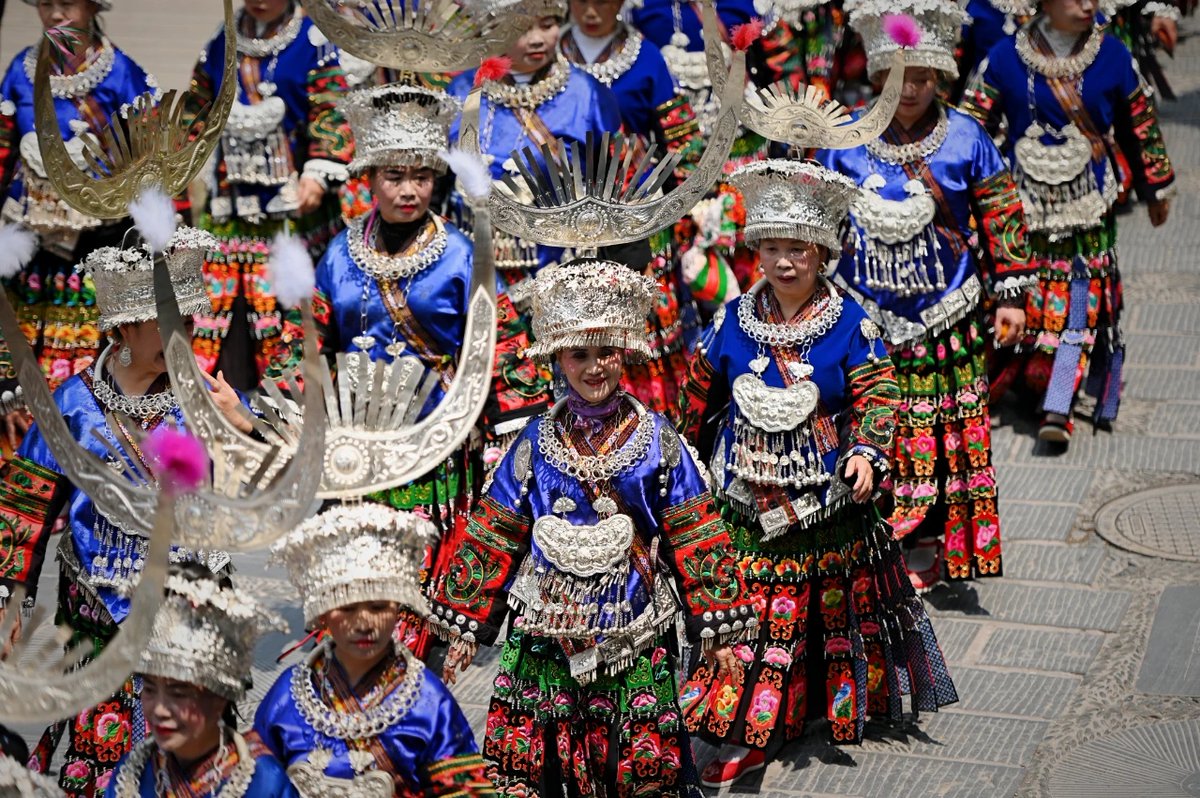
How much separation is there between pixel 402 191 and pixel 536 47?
1369 mm

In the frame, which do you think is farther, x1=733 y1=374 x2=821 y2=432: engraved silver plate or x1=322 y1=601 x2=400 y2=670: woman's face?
x1=733 y1=374 x2=821 y2=432: engraved silver plate

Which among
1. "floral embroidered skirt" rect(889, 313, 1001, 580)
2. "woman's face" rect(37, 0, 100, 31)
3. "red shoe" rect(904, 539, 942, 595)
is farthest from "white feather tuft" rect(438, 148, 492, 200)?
"woman's face" rect(37, 0, 100, 31)

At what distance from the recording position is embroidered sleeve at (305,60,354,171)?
866 centimetres

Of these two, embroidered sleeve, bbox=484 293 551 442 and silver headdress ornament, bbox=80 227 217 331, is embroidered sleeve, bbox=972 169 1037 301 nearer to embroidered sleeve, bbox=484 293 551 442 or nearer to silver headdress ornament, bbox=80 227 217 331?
embroidered sleeve, bbox=484 293 551 442

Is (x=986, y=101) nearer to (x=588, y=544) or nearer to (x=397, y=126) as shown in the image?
(x=397, y=126)

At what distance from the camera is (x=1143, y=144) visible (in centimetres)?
892

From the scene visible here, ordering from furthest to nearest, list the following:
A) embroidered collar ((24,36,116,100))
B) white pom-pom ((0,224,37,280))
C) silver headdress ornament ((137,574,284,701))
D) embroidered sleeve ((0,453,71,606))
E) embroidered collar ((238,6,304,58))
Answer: embroidered collar ((238,6,304,58))
embroidered collar ((24,36,116,100))
embroidered sleeve ((0,453,71,606))
white pom-pom ((0,224,37,280))
silver headdress ornament ((137,574,284,701))

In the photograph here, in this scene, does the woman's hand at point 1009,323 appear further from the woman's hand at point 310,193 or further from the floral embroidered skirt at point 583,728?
the woman's hand at point 310,193

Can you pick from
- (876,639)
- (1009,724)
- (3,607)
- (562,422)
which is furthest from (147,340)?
(1009,724)

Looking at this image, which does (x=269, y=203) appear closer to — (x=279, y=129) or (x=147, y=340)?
(x=279, y=129)

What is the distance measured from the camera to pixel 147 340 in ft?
18.7

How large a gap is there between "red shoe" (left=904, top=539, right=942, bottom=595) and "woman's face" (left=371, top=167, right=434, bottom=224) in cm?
248

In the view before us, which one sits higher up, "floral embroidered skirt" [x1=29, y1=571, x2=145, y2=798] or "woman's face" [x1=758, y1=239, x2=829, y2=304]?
"woman's face" [x1=758, y1=239, x2=829, y2=304]

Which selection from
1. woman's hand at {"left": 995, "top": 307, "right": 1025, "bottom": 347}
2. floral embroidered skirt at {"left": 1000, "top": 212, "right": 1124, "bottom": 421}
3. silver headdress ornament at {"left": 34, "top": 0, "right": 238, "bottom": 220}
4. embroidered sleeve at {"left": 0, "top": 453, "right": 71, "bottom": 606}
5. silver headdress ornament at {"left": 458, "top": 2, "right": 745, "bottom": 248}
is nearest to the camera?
silver headdress ornament at {"left": 34, "top": 0, "right": 238, "bottom": 220}
